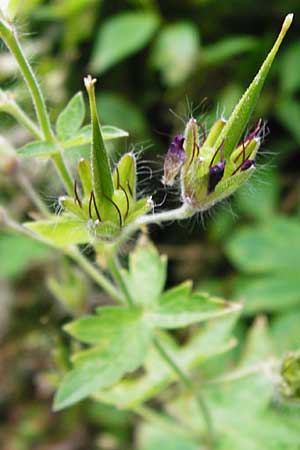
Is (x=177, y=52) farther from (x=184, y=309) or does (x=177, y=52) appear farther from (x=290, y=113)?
(x=184, y=309)

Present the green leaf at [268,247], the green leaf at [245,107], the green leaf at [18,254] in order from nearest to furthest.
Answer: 1. the green leaf at [245,107]
2. the green leaf at [268,247]
3. the green leaf at [18,254]

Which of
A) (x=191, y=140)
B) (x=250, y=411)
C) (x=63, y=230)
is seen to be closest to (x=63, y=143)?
(x=63, y=230)

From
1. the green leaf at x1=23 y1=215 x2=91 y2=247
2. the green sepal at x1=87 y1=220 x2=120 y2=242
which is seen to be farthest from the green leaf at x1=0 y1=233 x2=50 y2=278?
the green sepal at x1=87 y1=220 x2=120 y2=242

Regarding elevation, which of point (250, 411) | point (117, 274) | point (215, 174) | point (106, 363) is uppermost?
point (215, 174)

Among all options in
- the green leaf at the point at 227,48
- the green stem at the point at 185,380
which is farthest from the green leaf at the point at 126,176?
the green leaf at the point at 227,48

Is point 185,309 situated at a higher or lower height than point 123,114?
higher

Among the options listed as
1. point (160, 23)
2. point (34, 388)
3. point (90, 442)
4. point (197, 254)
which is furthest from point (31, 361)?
point (160, 23)

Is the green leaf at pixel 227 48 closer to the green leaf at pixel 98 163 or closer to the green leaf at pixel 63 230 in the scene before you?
the green leaf at pixel 63 230
